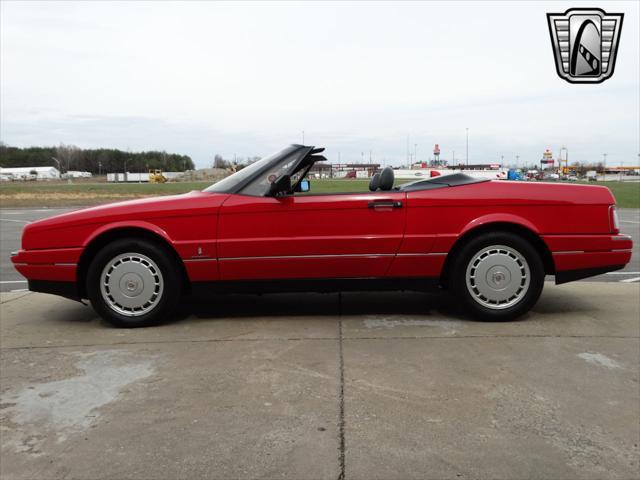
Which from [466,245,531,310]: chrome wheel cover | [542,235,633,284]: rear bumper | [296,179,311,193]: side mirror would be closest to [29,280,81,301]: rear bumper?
[296,179,311,193]: side mirror

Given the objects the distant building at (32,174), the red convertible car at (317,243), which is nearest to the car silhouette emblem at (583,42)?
the red convertible car at (317,243)

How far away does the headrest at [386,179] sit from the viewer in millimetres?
4129

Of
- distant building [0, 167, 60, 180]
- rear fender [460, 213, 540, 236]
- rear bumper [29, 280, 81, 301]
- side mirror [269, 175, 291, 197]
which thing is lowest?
rear bumper [29, 280, 81, 301]

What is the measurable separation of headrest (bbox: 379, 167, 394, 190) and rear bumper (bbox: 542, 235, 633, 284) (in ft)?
3.96

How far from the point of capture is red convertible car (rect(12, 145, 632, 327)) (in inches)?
154

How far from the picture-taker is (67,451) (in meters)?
2.19

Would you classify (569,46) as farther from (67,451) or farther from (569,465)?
(67,451)

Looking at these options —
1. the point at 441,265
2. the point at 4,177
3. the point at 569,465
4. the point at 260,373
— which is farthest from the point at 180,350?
the point at 4,177

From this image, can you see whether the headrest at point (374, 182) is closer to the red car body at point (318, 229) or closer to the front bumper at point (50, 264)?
the red car body at point (318, 229)

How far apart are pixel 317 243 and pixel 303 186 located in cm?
67

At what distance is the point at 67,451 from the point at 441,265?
9.00ft

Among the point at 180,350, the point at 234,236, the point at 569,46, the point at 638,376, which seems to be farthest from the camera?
the point at 569,46

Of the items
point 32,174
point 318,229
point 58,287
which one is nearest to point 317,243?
point 318,229

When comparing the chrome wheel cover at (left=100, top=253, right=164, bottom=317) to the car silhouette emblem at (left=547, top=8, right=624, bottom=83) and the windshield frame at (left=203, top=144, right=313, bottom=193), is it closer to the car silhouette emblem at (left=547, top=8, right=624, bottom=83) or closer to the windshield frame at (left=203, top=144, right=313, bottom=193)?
the windshield frame at (left=203, top=144, right=313, bottom=193)
